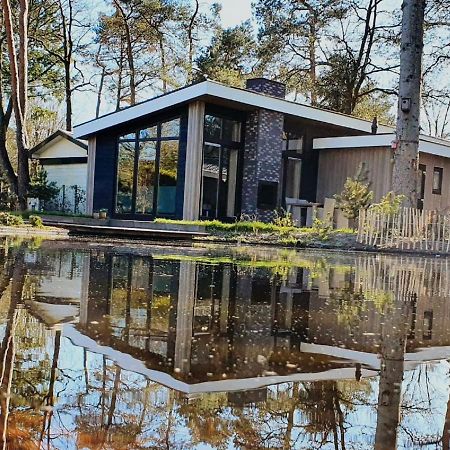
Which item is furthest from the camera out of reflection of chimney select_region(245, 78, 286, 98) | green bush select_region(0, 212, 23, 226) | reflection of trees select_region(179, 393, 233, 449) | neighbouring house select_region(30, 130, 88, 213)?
neighbouring house select_region(30, 130, 88, 213)

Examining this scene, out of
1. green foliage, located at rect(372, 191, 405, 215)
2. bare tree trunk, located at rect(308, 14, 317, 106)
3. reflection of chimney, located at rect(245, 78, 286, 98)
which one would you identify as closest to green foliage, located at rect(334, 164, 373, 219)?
green foliage, located at rect(372, 191, 405, 215)

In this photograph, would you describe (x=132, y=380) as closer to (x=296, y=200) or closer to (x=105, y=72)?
(x=296, y=200)

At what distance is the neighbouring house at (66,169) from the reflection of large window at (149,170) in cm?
352

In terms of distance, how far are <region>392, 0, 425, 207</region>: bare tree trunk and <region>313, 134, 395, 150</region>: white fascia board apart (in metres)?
4.88

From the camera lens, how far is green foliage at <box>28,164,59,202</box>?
2234 cm

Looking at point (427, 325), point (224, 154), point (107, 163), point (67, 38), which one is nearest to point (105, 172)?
point (107, 163)

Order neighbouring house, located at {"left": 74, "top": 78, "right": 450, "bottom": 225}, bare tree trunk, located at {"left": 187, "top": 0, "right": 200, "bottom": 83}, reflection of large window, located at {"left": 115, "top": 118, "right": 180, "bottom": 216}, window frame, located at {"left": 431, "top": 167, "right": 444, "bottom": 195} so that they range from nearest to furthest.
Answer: neighbouring house, located at {"left": 74, "top": 78, "right": 450, "bottom": 225} < reflection of large window, located at {"left": 115, "top": 118, "right": 180, "bottom": 216} < window frame, located at {"left": 431, "top": 167, "right": 444, "bottom": 195} < bare tree trunk, located at {"left": 187, "top": 0, "right": 200, "bottom": 83}

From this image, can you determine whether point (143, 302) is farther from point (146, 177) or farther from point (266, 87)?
point (266, 87)

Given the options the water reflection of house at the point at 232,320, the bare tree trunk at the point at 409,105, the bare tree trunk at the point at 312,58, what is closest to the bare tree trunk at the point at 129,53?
the bare tree trunk at the point at 312,58

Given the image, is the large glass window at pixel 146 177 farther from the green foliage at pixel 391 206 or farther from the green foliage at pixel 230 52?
the green foliage at pixel 230 52

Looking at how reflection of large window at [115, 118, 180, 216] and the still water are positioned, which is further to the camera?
reflection of large window at [115, 118, 180, 216]

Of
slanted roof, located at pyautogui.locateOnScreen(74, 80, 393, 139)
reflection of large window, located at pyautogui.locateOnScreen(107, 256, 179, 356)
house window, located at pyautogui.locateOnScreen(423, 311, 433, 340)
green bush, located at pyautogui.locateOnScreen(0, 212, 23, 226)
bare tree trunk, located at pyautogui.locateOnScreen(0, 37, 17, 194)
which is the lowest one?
reflection of large window, located at pyautogui.locateOnScreen(107, 256, 179, 356)

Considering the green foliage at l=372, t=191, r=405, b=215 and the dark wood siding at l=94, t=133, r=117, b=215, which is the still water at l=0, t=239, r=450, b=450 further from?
the dark wood siding at l=94, t=133, r=117, b=215

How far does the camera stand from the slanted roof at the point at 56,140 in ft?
76.8
